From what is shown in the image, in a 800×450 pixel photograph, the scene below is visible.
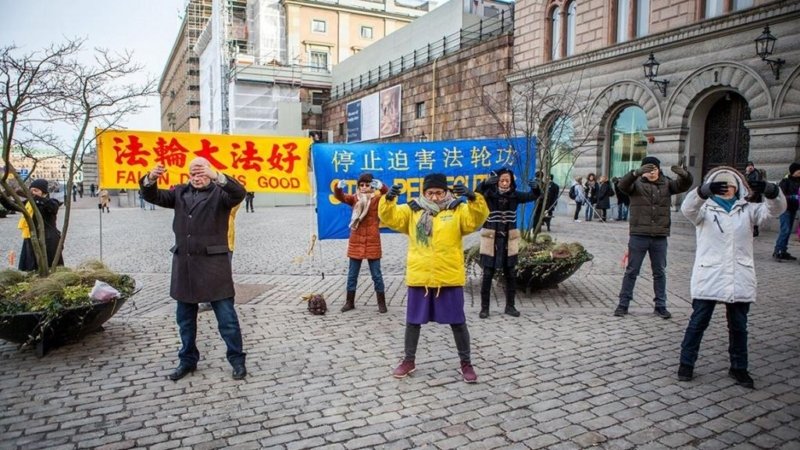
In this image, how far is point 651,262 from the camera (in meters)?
6.46

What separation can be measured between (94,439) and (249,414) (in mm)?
1020

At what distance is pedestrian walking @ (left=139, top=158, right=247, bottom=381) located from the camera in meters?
4.49

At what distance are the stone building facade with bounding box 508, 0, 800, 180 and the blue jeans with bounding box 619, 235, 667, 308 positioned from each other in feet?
17.9

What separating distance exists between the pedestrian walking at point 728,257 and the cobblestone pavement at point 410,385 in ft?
1.03

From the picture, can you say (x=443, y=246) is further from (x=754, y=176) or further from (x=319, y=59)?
(x=319, y=59)

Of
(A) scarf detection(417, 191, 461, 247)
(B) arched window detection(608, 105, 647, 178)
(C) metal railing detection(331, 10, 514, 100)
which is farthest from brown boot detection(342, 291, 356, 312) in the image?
(C) metal railing detection(331, 10, 514, 100)

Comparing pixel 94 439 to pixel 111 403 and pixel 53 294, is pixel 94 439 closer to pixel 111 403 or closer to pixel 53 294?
pixel 111 403

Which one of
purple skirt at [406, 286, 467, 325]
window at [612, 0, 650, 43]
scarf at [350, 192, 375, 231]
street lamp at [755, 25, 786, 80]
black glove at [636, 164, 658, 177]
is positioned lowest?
purple skirt at [406, 286, 467, 325]

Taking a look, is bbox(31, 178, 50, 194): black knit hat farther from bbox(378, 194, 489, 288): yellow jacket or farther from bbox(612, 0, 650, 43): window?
bbox(612, 0, 650, 43): window

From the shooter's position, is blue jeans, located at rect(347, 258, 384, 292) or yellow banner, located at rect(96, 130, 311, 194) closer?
blue jeans, located at rect(347, 258, 384, 292)

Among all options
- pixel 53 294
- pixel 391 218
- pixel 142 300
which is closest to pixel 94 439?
pixel 53 294

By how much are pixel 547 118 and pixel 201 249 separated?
14.4 metres

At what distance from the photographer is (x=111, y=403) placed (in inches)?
163

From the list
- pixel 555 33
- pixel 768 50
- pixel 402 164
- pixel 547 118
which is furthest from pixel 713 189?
pixel 555 33
